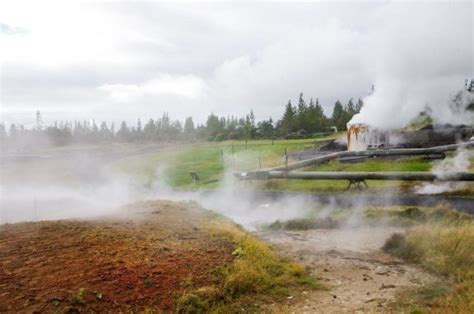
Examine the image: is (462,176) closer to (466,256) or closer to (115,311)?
(466,256)

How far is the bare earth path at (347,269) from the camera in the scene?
8.41 metres

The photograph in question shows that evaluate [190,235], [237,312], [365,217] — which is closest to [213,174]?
[365,217]

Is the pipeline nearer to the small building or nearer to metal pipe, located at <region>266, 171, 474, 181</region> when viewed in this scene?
metal pipe, located at <region>266, 171, 474, 181</region>

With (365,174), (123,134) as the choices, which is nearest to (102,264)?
(365,174)

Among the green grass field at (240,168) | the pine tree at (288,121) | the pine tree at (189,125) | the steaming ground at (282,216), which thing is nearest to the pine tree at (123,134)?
the pine tree at (189,125)

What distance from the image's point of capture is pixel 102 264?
8.80 m

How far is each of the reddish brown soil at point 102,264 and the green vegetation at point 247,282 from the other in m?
0.30

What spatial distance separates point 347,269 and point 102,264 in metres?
5.83

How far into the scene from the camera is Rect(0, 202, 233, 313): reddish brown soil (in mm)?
7379

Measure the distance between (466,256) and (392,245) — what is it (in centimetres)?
218

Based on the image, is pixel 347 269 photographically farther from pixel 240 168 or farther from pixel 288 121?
pixel 288 121

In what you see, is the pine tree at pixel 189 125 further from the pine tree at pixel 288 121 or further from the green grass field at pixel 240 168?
the green grass field at pixel 240 168

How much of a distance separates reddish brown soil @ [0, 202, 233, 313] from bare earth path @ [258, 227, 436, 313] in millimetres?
2157

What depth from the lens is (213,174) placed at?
32.0 m
